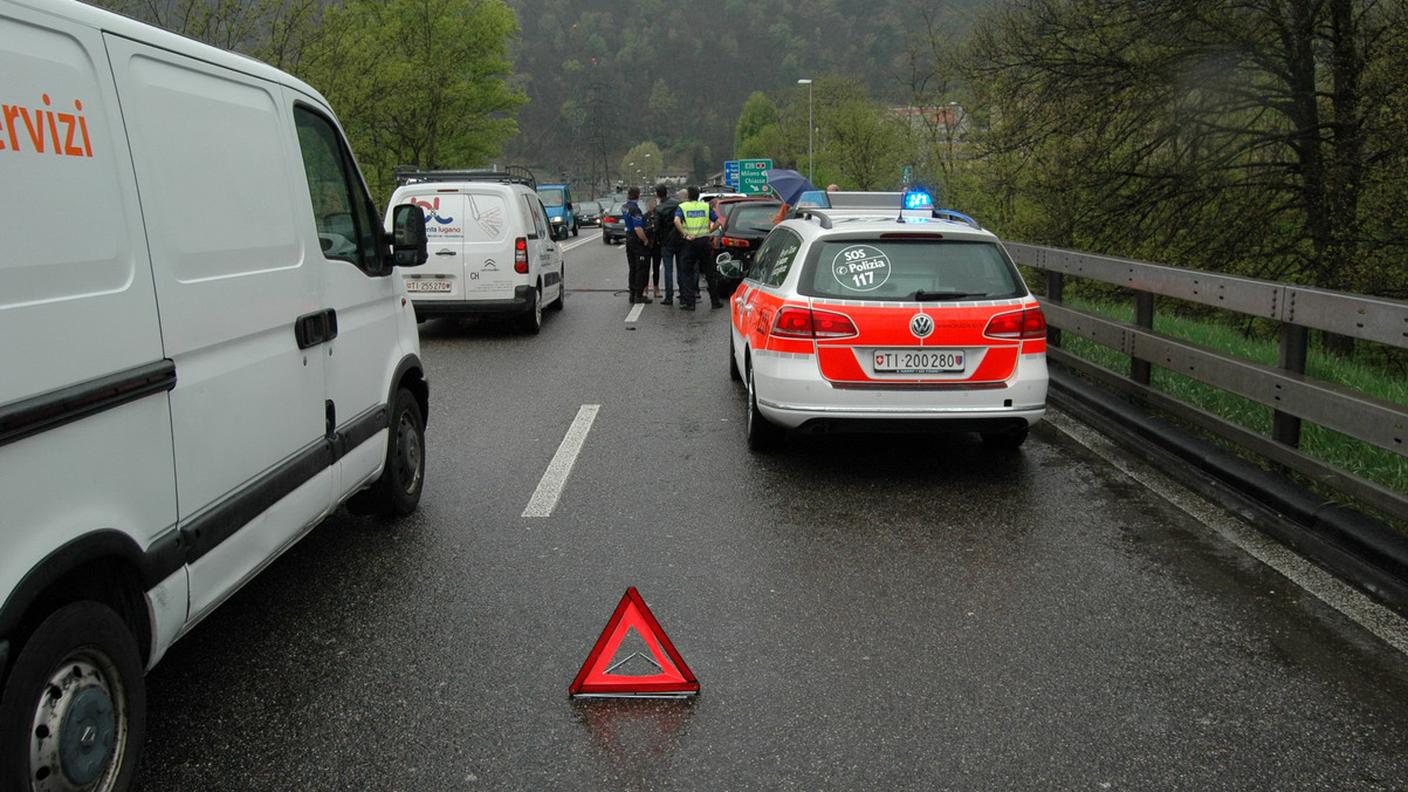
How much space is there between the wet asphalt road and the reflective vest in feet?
33.8

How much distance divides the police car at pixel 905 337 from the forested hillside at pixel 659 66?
423ft

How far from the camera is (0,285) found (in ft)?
8.68

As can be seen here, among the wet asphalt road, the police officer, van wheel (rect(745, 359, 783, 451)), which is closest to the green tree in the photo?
the police officer

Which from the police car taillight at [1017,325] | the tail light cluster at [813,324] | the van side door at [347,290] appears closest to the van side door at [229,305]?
the van side door at [347,290]

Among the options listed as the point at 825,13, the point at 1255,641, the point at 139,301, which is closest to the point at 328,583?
the point at 139,301

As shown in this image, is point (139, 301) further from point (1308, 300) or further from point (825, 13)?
point (825, 13)

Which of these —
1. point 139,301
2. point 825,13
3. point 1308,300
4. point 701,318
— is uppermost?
point 825,13

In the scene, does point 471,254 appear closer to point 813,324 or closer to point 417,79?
point 813,324

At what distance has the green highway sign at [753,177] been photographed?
178 ft

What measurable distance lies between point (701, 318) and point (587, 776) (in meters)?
13.2

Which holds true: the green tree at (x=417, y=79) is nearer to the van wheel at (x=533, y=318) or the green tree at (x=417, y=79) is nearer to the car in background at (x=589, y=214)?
the car in background at (x=589, y=214)

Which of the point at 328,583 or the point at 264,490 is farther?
the point at 328,583

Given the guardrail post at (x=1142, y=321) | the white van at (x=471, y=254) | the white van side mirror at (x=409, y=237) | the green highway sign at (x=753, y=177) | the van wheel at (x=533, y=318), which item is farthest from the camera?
the green highway sign at (x=753, y=177)

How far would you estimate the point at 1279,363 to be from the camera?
6.29 m
